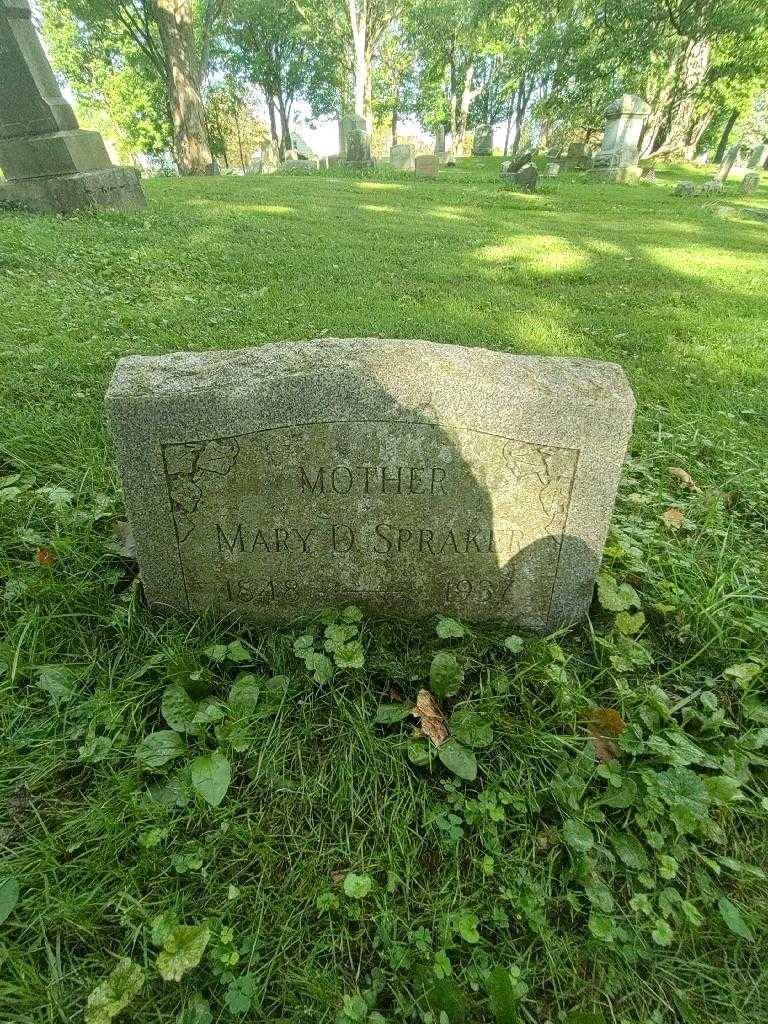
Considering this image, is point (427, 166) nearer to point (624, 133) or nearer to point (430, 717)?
point (624, 133)

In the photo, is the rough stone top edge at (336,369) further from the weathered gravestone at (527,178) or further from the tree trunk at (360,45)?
the tree trunk at (360,45)

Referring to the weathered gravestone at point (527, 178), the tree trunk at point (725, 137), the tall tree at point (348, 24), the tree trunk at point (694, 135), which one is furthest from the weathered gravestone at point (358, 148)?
the tree trunk at point (725, 137)

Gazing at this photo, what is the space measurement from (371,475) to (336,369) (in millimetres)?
372

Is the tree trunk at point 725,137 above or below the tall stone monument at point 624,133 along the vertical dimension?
below

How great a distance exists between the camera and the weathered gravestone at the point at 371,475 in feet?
5.72

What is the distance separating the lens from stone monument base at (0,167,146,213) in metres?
7.20

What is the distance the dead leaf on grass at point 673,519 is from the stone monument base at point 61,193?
8.16 metres

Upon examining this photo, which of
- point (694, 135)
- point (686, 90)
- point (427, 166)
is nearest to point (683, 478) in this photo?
point (427, 166)

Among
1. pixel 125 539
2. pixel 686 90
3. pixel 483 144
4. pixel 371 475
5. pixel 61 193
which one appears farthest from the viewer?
pixel 483 144

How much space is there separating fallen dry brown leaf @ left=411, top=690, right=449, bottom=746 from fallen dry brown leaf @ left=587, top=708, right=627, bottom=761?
0.47m

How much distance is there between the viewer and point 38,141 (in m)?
6.95

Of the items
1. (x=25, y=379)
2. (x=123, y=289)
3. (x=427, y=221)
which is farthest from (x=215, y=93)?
(x=25, y=379)

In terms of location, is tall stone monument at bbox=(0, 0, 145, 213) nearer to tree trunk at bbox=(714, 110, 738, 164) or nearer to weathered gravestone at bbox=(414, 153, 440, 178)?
weathered gravestone at bbox=(414, 153, 440, 178)

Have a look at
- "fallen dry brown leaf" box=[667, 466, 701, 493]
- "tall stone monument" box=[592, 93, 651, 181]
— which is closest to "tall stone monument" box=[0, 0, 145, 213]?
"fallen dry brown leaf" box=[667, 466, 701, 493]
